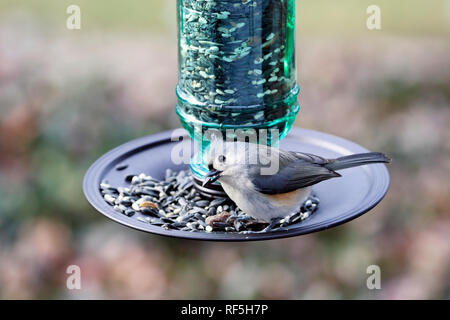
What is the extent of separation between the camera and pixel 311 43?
7051mm

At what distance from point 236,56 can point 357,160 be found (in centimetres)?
77

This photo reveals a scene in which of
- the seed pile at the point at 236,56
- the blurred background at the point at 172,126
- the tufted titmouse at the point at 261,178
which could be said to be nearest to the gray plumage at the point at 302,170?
the tufted titmouse at the point at 261,178

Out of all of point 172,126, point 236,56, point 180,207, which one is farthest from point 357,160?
point 172,126

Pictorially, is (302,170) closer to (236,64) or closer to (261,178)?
(261,178)

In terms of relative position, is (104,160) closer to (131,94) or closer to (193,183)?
(193,183)

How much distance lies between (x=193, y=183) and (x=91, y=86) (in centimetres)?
293

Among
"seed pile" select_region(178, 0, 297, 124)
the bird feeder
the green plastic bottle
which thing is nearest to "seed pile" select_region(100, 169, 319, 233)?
the bird feeder

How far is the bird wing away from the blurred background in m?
1.85

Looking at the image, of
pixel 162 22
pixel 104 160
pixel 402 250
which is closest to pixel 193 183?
pixel 104 160

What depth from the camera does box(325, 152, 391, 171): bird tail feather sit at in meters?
3.60

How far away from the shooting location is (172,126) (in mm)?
5957

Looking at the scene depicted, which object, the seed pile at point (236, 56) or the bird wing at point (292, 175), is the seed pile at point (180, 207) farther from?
the seed pile at point (236, 56)

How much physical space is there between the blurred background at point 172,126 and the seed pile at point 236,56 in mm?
1972

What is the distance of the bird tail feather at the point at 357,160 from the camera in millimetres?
3602
